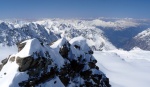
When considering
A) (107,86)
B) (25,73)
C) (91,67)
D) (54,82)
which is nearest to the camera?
(25,73)

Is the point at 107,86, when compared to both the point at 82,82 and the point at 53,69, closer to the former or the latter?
the point at 82,82

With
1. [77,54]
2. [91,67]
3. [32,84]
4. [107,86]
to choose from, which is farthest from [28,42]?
[107,86]

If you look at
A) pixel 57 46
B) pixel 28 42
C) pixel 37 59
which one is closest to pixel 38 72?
pixel 37 59

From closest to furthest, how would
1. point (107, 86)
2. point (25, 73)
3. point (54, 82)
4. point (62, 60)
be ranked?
point (25, 73) → point (54, 82) → point (62, 60) → point (107, 86)

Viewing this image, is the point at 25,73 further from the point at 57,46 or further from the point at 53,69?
the point at 57,46

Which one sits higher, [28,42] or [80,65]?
[28,42]

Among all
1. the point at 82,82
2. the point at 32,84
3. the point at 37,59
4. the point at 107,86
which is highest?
the point at 37,59

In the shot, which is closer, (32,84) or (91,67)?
(32,84)
